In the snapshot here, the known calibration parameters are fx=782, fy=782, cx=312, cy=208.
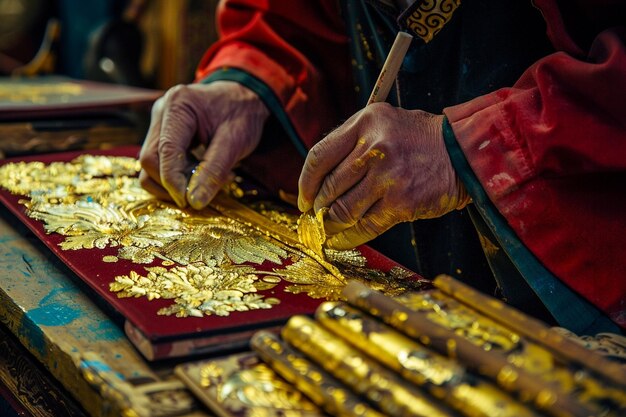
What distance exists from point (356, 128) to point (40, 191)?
53 centimetres

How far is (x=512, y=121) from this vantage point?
82cm

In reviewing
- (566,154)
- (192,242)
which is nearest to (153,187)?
(192,242)

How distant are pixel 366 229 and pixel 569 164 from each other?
24 cm

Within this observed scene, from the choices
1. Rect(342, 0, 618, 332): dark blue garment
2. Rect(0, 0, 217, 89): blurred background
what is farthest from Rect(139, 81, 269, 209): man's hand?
Rect(0, 0, 217, 89): blurred background

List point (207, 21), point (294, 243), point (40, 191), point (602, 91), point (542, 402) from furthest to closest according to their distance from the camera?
1. point (207, 21)
2. point (40, 191)
3. point (294, 243)
4. point (602, 91)
5. point (542, 402)

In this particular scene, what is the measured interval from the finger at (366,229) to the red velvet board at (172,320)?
0.10 meters

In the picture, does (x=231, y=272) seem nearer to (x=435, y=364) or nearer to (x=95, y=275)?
(x=95, y=275)

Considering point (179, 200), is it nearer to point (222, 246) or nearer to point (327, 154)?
point (222, 246)

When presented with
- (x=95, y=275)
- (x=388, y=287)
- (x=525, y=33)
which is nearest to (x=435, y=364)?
(x=388, y=287)

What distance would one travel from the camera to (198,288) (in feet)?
2.61

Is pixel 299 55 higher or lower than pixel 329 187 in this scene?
higher

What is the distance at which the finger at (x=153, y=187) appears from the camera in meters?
1.14

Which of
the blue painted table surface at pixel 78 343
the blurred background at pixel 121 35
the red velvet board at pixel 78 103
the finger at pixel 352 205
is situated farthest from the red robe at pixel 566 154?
the blurred background at pixel 121 35

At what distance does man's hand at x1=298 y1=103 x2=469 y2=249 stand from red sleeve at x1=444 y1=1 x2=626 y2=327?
0.04 metres
